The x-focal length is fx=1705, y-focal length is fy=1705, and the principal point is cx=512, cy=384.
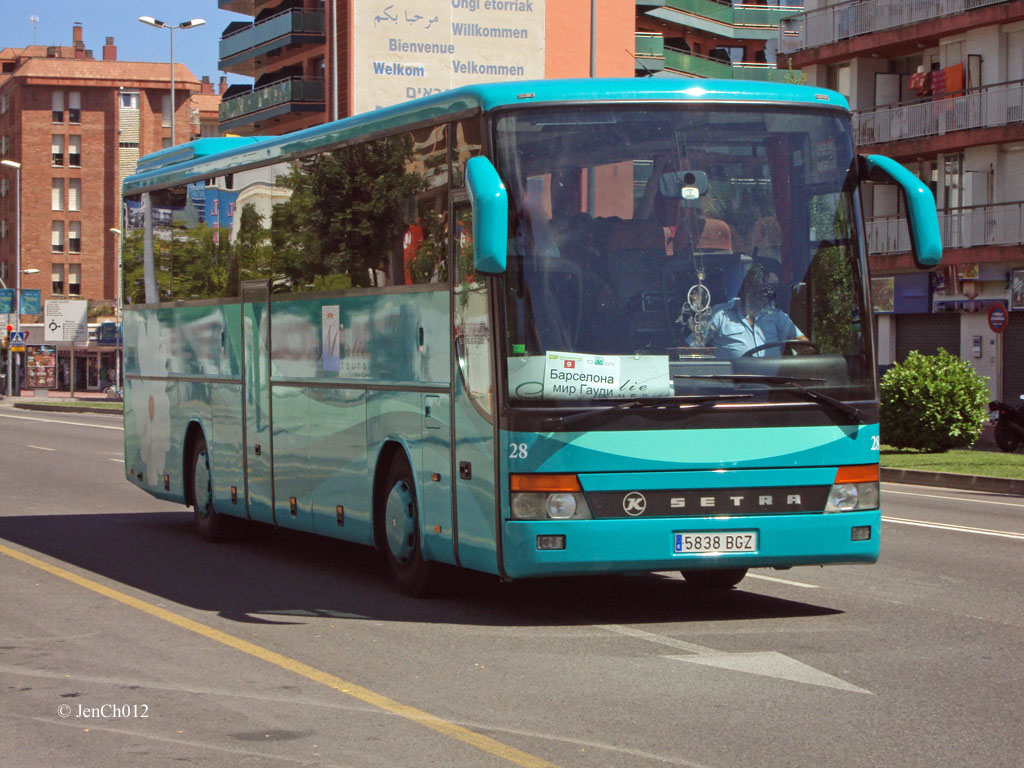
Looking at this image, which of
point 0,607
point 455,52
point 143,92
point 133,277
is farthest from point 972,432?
point 143,92

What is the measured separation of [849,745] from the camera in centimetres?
654

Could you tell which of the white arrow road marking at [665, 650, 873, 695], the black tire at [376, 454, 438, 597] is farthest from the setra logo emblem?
the black tire at [376, 454, 438, 597]

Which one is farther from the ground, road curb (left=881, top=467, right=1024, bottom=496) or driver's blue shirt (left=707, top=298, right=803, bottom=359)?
driver's blue shirt (left=707, top=298, right=803, bottom=359)

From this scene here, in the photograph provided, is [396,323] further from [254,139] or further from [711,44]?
[711,44]

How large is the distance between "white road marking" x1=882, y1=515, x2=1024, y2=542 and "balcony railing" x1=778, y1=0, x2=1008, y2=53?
29762 mm

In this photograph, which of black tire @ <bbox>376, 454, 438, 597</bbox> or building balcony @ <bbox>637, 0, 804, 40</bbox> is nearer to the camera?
black tire @ <bbox>376, 454, 438, 597</bbox>

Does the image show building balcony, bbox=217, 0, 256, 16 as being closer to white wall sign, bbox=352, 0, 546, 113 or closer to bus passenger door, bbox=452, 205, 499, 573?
white wall sign, bbox=352, 0, 546, 113

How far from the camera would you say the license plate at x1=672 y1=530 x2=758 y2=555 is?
31.1 ft

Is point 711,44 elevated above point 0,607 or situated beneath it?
elevated above

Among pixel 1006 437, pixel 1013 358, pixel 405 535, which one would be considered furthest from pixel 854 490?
pixel 1013 358

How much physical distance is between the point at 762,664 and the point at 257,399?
6399 millimetres

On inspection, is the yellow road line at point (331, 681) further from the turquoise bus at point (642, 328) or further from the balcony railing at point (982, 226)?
the balcony railing at point (982, 226)

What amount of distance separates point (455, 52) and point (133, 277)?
38562mm

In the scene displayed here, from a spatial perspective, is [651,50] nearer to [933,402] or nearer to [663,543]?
[933,402]
